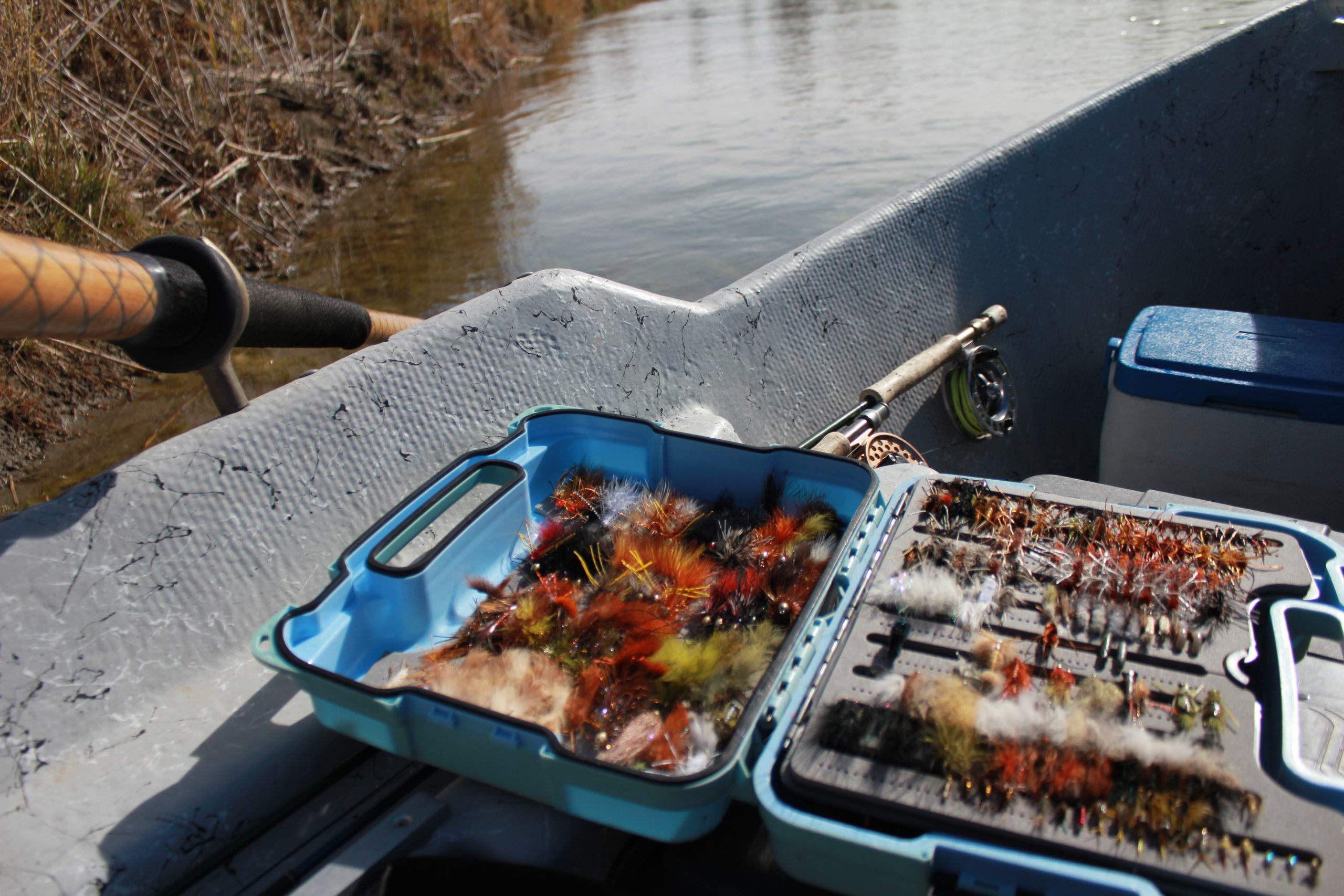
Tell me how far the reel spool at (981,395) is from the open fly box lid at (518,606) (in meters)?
1.36

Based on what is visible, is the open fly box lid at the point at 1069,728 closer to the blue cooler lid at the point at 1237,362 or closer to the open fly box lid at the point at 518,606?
the open fly box lid at the point at 518,606

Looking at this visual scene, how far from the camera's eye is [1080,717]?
101 cm

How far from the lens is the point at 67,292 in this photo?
1021 millimetres

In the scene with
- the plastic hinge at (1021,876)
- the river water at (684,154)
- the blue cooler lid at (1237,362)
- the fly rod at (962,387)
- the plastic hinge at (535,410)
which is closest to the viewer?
the plastic hinge at (1021,876)

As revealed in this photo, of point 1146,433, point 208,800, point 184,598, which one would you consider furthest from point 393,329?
point 1146,433

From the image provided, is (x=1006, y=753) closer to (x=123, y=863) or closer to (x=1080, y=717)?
(x=1080, y=717)

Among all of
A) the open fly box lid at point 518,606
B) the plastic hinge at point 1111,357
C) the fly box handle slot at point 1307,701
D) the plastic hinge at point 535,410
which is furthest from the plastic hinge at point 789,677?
the plastic hinge at point 1111,357

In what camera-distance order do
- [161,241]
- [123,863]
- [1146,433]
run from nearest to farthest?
[123,863], [161,241], [1146,433]

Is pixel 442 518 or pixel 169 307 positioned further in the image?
pixel 442 518

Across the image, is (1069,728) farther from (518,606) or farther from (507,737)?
(518,606)

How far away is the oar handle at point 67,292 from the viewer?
97 centimetres

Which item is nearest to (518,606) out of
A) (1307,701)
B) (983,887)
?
(983,887)

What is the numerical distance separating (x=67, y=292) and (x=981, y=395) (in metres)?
2.47

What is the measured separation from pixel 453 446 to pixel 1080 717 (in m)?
1.23
